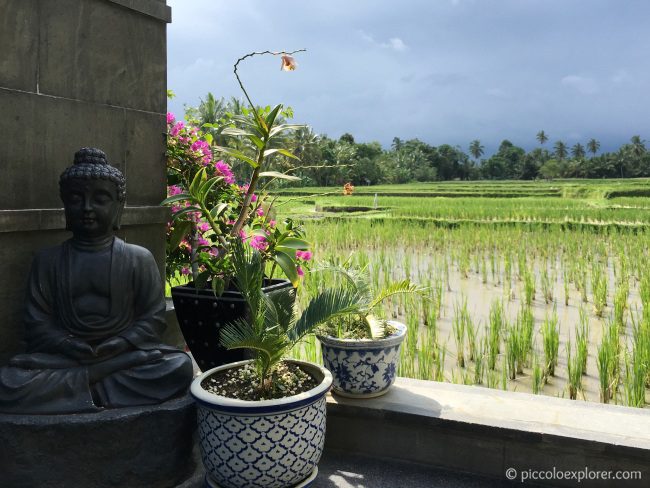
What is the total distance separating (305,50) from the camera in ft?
9.82

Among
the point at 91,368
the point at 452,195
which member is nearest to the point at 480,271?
the point at 91,368

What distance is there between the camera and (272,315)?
7.41ft

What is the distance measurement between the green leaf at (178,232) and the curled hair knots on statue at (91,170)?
33.5 inches

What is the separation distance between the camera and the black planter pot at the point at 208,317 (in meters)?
2.89

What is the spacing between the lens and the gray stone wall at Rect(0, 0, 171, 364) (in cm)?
235

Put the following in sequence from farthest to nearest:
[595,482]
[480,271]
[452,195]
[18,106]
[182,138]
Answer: [452,195]
[480,271]
[182,138]
[18,106]
[595,482]

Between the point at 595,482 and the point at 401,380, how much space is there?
1018mm

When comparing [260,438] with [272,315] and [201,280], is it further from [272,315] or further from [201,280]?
[201,280]

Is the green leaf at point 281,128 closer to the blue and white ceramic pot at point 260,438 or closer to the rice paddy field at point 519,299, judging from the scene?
the rice paddy field at point 519,299

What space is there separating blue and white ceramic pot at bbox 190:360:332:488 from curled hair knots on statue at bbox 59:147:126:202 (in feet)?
3.00

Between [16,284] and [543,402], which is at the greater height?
[16,284]

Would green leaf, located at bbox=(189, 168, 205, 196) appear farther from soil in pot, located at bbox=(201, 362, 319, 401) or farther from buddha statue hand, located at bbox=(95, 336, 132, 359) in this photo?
soil in pot, located at bbox=(201, 362, 319, 401)

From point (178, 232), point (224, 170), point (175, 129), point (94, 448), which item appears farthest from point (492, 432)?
point (175, 129)

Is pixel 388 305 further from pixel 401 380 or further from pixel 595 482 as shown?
pixel 595 482
